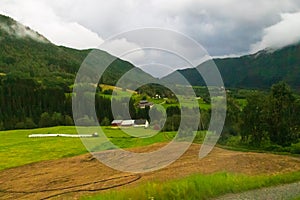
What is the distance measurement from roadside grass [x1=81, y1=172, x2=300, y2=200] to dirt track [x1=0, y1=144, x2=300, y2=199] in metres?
2.70

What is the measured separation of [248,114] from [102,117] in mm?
35378

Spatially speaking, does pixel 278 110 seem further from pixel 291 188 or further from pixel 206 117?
pixel 291 188

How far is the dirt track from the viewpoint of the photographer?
17406 millimetres

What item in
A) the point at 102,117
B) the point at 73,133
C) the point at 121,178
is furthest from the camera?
the point at 102,117

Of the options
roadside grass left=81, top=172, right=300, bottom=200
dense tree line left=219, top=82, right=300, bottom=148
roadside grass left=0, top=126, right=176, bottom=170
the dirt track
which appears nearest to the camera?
roadside grass left=81, top=172, right=300, bottom=200

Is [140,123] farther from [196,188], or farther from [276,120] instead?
[196,188]

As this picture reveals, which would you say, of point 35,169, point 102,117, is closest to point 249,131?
point 35,169

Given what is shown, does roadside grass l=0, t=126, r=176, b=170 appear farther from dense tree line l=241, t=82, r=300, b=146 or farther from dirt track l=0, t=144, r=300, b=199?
dense tree line l=241, t=82, r=300, b=146

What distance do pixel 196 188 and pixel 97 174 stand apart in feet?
35.3

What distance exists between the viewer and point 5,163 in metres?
29.5

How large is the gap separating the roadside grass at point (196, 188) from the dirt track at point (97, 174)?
2.70m

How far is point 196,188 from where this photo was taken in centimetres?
1192

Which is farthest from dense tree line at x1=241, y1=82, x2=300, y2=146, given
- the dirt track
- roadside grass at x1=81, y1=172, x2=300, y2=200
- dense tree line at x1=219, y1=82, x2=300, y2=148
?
roadside grass at x1=81, y1=172, x2=300, y2=200

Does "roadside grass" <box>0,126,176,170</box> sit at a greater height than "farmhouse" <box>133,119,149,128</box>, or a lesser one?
lesser
